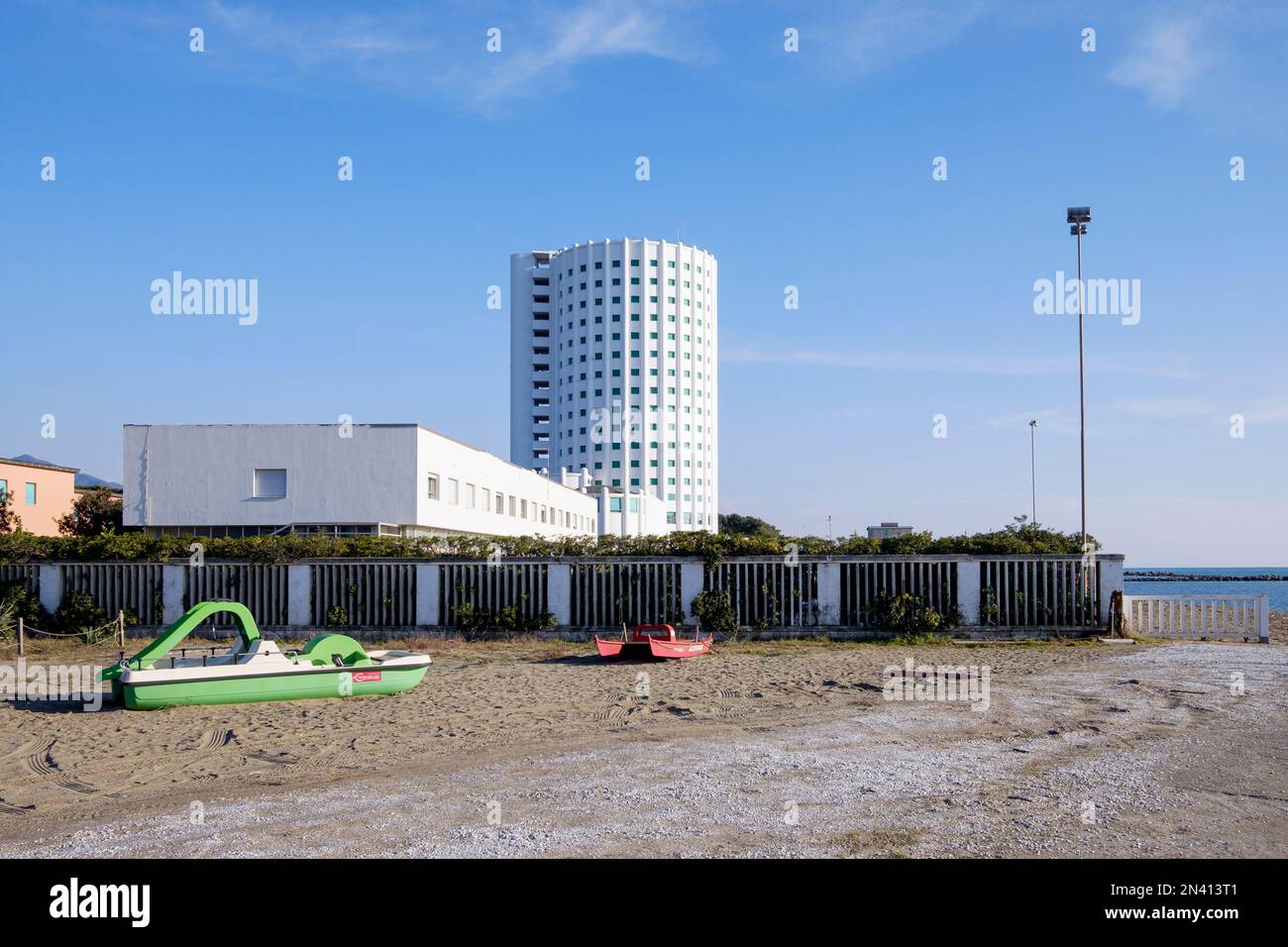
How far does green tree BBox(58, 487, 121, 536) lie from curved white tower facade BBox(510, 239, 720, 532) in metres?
104

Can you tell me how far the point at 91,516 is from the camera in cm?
4191

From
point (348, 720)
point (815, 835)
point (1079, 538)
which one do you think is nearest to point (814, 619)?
point (1079, 538)

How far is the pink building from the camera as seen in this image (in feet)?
141

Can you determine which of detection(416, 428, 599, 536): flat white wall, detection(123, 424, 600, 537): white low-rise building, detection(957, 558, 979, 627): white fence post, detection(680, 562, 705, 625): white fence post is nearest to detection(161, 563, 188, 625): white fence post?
detection(123, 424, 600, 537): white low-rise building

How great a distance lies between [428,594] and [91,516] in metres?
21.6

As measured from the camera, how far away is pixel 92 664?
22125 mm

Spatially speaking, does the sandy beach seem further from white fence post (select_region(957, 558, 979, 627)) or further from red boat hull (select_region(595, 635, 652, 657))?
white fence post (select_region(957, 558, 979, 627))

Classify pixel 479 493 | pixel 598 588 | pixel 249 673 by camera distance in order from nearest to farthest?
pixel 249 673, pixel 598 588, pixel 479 493

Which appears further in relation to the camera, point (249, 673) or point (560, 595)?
point (560, 595)

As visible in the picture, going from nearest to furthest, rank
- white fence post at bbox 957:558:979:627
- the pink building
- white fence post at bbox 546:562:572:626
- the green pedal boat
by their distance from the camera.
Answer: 1. the green pedal boat
2. white fence post at bbox 957:558:979:627
3. white fence post at bbox 546:562:572:626
4. the pink building

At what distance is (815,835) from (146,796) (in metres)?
6.66

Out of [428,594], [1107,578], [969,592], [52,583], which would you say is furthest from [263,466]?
[1107,578]

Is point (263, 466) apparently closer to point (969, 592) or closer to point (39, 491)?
point (39, 491)
